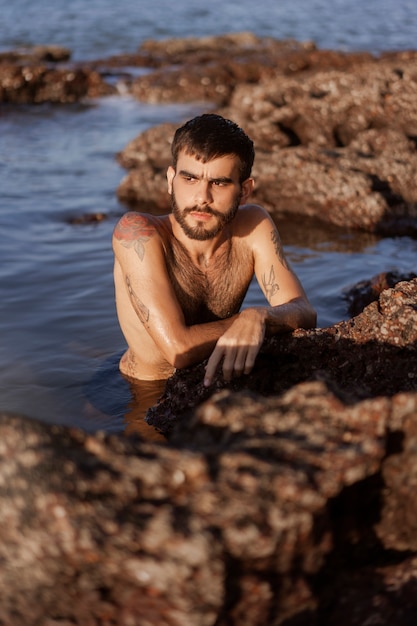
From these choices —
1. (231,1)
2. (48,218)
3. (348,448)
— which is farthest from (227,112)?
(231,1)

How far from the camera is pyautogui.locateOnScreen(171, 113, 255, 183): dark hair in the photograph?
456 centimetres

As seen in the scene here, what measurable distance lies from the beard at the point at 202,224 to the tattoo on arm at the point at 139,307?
460 millimetres

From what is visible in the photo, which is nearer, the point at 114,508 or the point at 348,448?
the point at 114,508

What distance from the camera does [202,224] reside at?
469cm

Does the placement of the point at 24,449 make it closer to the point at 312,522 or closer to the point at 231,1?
the point at 312,522

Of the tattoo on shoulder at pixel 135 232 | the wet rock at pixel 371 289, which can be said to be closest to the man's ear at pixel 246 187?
the tattoo on shoulder at pixel 135 232

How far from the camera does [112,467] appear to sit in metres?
2.32

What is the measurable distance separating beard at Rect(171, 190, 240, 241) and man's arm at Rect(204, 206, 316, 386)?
36 centimetres

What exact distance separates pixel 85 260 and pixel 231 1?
41.6 meters

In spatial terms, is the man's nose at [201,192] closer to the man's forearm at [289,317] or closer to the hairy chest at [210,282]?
the hairy chest at [210,282]

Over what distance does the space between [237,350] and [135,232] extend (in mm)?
1161

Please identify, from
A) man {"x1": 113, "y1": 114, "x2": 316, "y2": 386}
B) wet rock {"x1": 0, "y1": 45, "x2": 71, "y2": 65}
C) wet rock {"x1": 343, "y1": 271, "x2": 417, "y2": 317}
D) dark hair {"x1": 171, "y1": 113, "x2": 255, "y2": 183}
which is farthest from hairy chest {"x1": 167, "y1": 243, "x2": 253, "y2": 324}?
wet rock {"x1": 0, "y1": 45, "x2": 71, "y2": 65}

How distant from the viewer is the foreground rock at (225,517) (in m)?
2.19

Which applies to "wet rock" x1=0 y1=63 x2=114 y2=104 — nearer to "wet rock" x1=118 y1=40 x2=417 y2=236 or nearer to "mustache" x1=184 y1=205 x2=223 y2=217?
"wet rock" x1=118 y1=40 x2=417 y2=236
